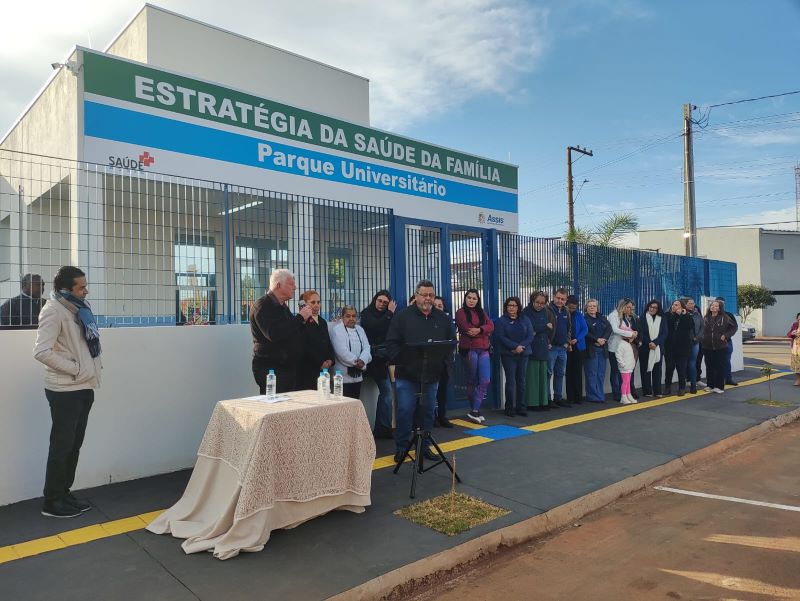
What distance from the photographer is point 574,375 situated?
9.95 meters

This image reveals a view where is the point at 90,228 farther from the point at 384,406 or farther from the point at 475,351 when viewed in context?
the point at 475,351

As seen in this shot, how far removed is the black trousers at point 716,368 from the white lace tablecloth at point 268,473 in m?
9.32

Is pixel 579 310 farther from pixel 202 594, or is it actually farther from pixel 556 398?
pixel 202 594

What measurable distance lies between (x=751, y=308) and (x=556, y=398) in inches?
1166

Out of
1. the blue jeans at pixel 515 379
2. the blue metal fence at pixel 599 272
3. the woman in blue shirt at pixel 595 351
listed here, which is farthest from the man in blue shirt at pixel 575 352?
the blue jeans at pixel 515 379

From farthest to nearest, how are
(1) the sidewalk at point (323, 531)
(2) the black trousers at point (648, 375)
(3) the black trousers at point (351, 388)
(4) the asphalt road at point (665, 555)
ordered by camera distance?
(2) the black trousers at point (648, 375) < (3) the black trousers at point (351, 388) < (4) the asphalt road at point (665, 555) < (1) the sidewalk at point (323, 531)

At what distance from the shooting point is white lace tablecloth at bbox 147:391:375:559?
12.8 ft

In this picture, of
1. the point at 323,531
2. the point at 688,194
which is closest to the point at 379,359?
the point at 323,531

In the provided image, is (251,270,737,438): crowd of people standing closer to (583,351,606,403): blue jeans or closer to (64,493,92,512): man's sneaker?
(583,351,606,403): blue jeans

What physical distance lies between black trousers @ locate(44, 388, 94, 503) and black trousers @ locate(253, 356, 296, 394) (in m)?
1.51

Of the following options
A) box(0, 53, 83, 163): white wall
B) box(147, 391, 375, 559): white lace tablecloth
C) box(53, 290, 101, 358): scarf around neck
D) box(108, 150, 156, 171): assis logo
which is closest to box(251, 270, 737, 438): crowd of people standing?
box(147, 391, 375, 559): white lace tablecloth

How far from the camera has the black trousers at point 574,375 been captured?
32.6ft

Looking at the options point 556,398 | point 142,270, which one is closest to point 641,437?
point 556,398

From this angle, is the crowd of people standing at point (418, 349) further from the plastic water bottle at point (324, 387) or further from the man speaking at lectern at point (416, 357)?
the plastic water bottle at point (324, 387)
